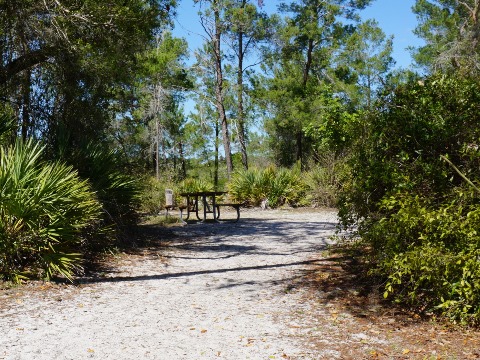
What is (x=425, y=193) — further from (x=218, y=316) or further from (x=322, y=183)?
(x=322, y=183)

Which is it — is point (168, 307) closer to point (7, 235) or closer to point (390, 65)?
point (7, 235)

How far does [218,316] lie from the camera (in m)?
6.10

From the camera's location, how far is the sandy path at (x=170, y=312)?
4.88 meters

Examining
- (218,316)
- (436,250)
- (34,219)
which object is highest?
(34,219)

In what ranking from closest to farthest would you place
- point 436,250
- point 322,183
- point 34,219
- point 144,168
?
point 436,250, point 34,219, point 144,168, point 322,183

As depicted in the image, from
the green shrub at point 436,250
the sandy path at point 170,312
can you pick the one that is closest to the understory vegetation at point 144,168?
the green shrub at point 436,250

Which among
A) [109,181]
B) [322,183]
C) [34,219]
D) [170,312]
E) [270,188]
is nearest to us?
[170,312]

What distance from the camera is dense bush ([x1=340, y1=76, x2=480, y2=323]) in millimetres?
5438

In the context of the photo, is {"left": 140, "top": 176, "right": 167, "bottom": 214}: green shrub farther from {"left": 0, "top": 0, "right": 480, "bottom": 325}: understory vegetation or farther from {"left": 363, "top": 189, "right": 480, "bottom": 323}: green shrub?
{"left": 363, "top": 189, "right": 480, "bottom": 323}: green shrub

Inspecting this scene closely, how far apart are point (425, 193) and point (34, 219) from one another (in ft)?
16.7

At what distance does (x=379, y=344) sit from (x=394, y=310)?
1.18m

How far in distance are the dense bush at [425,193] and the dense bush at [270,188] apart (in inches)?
557

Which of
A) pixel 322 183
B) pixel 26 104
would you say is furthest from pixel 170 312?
pixel 322 183

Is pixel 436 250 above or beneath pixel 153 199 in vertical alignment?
beneath
